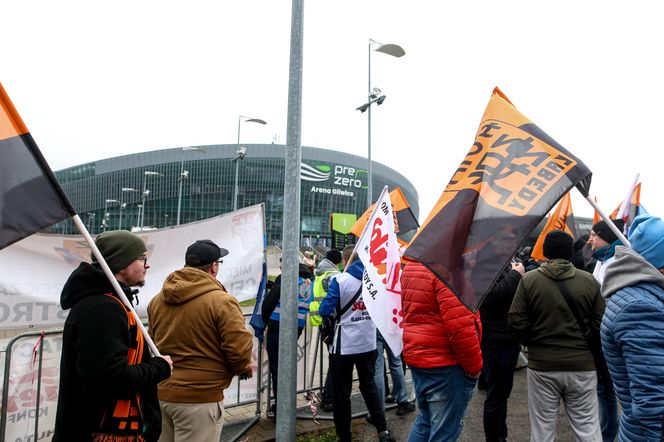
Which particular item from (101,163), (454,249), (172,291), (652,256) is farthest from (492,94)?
(101,163)

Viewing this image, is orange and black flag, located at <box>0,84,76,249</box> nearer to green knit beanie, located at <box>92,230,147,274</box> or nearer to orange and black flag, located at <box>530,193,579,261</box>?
green knit beanie, located at <box>92,230,147,274</box>

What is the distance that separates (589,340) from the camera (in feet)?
11.6

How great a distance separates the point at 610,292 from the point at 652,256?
0.29 meters

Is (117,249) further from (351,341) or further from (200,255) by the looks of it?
(351,341)

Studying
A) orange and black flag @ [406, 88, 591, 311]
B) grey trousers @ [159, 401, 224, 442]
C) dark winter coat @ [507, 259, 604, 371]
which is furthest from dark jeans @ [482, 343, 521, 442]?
grey trousers @ [159, 401, 224, 442]

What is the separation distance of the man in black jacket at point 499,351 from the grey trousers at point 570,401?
0.52 metres

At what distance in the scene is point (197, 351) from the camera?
2963 mm

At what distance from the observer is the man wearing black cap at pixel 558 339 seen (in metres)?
3.37

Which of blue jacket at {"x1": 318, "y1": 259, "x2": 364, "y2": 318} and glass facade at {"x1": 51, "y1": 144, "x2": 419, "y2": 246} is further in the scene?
glass facade at {"x1": 51, "y1": 144, "x2": 419, "y2": 246}

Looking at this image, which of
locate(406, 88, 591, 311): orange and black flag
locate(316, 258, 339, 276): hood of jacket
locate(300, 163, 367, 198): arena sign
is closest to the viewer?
locate(406, 88, 591, 311): orange and black flag

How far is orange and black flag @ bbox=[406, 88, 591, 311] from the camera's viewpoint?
2.40 metres

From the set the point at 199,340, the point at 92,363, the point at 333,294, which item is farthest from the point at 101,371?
the point at 333,294

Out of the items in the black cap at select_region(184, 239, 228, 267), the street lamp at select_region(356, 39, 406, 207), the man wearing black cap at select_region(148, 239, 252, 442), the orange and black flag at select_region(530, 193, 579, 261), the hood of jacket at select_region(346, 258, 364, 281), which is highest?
the street lamp at select_region(356, 39, 406, 207)

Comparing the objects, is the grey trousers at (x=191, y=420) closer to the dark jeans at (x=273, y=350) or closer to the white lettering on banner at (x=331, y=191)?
the dark jeans at (x=273, y=350)
